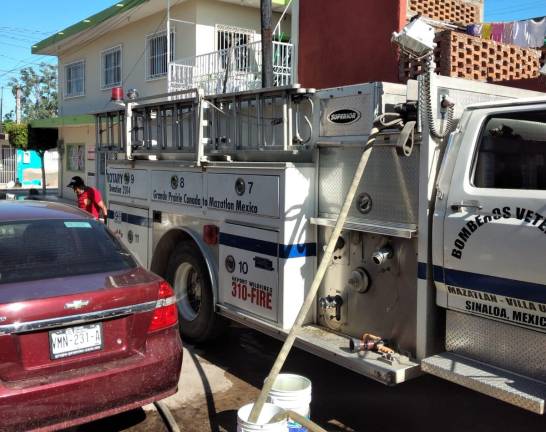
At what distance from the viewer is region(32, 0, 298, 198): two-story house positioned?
51.4 feet

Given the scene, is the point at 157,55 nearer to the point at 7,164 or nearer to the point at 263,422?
the point at 263,422

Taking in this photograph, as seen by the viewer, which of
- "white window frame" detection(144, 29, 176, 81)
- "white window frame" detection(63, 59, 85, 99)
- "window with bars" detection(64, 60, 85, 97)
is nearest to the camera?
"white window frame" detection(144, 29, 176, 81)

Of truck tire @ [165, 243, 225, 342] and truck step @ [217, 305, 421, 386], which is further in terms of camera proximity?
truck tire @ [165, 243, 225, 342]

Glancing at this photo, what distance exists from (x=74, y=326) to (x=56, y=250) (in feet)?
2.27

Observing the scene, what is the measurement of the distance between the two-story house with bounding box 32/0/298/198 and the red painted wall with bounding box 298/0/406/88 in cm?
68

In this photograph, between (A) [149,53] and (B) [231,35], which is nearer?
(B) [231,35]

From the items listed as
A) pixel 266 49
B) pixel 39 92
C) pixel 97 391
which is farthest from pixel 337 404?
pixel 39 92

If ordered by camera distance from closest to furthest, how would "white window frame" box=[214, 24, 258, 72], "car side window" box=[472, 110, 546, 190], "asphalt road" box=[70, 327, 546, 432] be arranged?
"car side window" box=[472, 110, 546, 190] → "asphalt road" box=[70, 327, 546, 432] → "white window frame" box=[214, 24, 258, 72]

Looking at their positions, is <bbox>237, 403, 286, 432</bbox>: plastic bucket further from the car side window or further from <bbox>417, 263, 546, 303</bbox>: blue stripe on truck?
the car side window

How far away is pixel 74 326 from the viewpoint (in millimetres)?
3541

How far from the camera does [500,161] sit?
11.8 feet

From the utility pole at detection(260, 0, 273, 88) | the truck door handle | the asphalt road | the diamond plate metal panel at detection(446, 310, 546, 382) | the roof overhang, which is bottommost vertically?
the asphalt road

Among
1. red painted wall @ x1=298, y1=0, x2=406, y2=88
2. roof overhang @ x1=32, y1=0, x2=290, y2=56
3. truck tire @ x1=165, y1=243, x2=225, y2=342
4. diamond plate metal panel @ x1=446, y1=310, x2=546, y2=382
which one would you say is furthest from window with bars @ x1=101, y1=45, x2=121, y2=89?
diamond plate metal panel @ x1=446, y1=310, x2=546, y2=382

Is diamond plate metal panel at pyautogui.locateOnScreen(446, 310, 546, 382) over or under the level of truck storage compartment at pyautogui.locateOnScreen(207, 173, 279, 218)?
under
